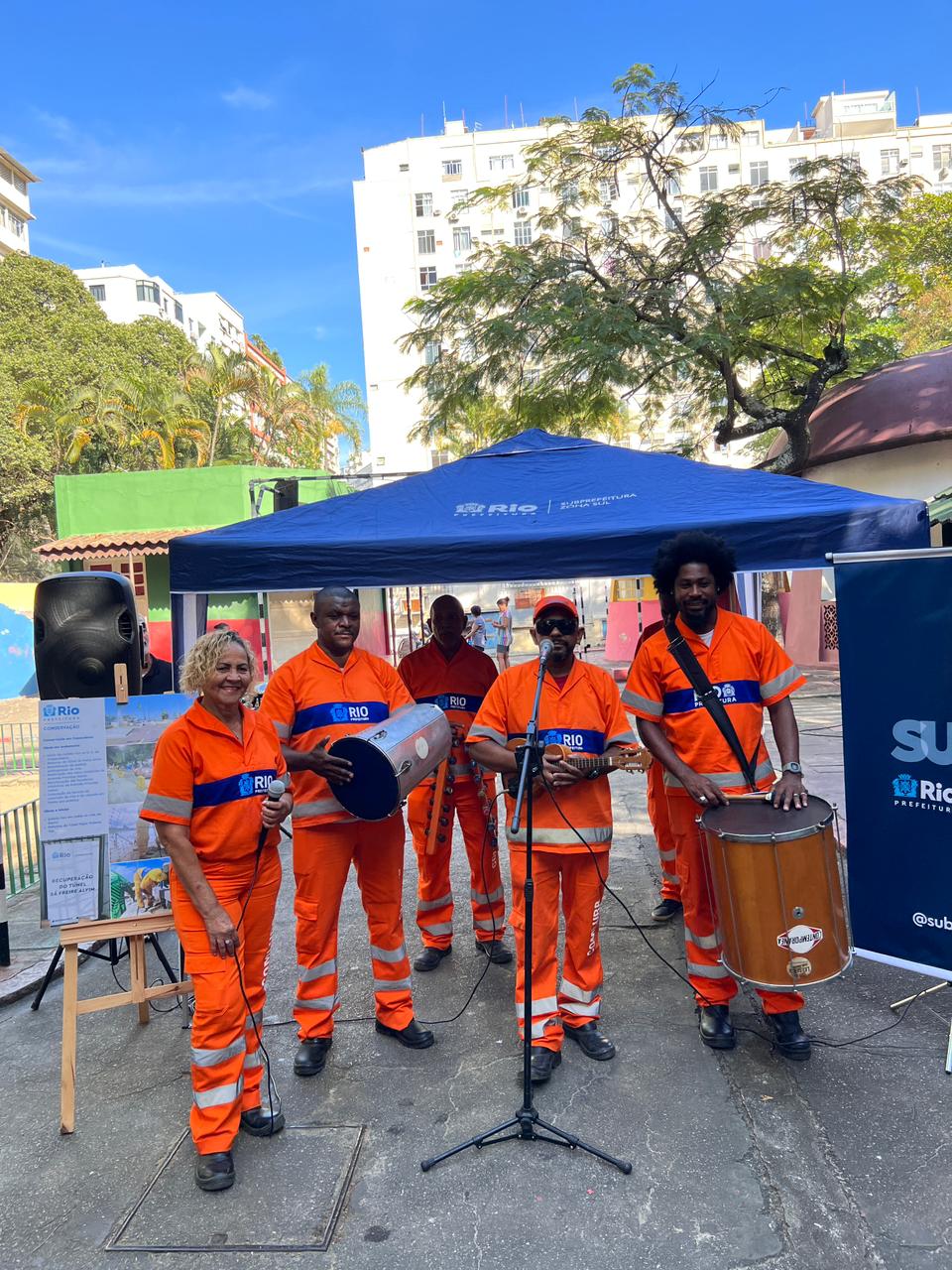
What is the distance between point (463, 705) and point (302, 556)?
4.18 feet

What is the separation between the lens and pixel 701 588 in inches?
143

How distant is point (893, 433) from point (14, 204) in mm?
56828

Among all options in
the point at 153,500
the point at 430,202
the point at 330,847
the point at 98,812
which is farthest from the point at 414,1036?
the point at 430,202

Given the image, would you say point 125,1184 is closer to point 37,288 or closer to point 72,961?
point 72,961

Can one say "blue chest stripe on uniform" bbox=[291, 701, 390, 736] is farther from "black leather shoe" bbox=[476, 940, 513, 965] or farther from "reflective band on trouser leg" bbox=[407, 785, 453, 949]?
"black leather shoe" bbox=[476, 940, 513, 965]

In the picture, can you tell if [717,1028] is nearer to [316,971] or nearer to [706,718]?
[706,718]

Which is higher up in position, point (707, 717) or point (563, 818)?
point (707, 717)

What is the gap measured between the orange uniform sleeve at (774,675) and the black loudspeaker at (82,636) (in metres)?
3.12

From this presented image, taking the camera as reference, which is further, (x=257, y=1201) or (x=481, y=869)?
(x=481, y=869)

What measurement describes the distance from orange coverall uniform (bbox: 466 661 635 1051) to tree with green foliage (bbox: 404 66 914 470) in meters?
8.42

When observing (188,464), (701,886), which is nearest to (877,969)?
(701,886)

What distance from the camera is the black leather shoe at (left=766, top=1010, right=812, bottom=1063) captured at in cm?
352

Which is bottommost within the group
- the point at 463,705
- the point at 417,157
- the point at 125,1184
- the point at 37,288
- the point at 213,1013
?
the point at 125,1184

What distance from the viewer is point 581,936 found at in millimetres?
3539
